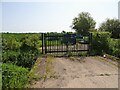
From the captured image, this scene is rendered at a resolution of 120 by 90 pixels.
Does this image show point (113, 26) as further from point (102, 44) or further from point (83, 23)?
point (102, 44)

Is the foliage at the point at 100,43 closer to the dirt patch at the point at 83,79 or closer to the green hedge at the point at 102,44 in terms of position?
the green hedge at the point at 102,44

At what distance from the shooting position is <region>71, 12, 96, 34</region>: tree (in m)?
54.8

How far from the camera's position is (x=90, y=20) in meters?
57.2

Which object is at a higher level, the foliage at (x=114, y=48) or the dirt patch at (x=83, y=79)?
the foliage at (x=114, y=48)

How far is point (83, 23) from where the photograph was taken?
5559 cm

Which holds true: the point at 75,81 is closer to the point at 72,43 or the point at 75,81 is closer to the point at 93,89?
the point at 93,89

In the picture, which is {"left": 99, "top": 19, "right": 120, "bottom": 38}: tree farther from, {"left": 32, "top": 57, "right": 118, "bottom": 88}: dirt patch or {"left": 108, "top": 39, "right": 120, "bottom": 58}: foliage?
{"left": 32, "top": 57, "right": 118, "bottom": 88}: dirt patch

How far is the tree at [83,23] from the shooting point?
54812 millimetres

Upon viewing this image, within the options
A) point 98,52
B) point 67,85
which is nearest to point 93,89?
point 67,85

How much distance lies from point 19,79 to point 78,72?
9.44 feet

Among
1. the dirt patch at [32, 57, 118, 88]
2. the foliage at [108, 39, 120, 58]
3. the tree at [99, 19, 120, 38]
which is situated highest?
the tree at [99, 19, 120, 38]

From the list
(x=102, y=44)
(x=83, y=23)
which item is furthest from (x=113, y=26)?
(x=102, y=44)

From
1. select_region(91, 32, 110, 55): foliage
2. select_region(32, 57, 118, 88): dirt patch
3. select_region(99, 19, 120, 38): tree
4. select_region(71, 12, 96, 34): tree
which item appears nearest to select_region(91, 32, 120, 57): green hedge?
select_region(91, 32, 110, 55): foliage

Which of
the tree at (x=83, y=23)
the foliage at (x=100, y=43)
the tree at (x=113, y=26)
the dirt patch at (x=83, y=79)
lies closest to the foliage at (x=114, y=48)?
the foliage at (x=100, y=43)
